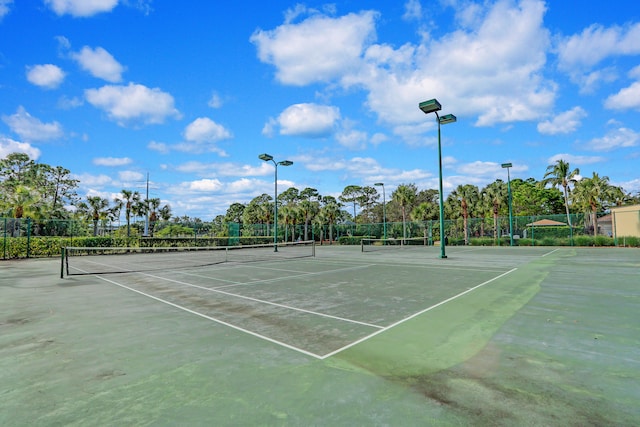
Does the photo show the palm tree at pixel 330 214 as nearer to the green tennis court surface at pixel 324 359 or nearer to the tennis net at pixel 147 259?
the tennis net at pixel 147 259

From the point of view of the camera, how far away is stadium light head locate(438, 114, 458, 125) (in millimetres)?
19266

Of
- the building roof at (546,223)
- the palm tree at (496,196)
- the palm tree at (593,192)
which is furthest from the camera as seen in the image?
the palm tree at (593,192)

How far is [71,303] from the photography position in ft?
25.8

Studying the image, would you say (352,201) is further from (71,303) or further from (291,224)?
(71,303)

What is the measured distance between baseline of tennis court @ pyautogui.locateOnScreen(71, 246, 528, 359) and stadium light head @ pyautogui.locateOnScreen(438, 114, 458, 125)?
10.1 metres

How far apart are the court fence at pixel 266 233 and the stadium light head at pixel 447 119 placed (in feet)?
73.8

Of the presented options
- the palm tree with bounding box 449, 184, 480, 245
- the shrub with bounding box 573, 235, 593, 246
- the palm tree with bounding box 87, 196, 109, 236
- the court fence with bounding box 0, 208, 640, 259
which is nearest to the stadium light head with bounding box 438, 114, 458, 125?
the court fence with bounding box 0, 208, 640, 259

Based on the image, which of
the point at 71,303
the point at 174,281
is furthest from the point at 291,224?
the point at 71,303

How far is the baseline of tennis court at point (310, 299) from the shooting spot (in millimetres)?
5355

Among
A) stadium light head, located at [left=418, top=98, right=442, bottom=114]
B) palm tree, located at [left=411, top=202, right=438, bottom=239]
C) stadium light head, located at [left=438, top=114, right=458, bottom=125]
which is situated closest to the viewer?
stadium light head, located at [left=418, top=98, right=442, bottom=114]

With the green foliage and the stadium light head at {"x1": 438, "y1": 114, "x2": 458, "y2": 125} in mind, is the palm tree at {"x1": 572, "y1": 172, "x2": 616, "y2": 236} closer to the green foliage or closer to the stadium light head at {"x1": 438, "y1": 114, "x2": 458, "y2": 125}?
the stadium light head at {"x1": 438, "y1": 114, "x2": 458, "y2": 125}

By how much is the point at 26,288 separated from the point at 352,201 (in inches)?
2983

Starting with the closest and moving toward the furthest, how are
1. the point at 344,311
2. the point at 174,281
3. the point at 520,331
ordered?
the point at 520,331
the point at 344,311
the point at 174,281

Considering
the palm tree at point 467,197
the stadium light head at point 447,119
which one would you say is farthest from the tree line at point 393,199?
the stadium light head at point 447,119
